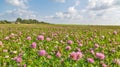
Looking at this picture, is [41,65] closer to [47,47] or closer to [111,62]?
[111,62]

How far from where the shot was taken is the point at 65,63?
18.9ft

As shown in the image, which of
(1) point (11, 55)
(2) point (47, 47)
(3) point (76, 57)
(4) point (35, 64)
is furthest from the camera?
(2) point (47, 47)

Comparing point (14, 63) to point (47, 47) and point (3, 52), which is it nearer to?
point (3, 52)

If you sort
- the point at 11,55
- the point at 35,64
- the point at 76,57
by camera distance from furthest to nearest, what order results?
the point at 11,55
the point at 35,64
the point at 76,57

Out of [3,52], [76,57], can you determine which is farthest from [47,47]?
[76,57]

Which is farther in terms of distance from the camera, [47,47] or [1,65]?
[47,47]

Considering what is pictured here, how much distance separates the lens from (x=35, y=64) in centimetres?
599

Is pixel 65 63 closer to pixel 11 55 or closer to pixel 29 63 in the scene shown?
pixel 29 63

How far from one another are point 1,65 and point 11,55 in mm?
946

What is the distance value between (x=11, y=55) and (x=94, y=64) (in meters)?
2.15

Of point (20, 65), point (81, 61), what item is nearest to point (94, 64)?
point (81, 61)

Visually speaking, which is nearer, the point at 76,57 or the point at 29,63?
the point at 76,57

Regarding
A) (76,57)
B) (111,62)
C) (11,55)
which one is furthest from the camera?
(11,55)

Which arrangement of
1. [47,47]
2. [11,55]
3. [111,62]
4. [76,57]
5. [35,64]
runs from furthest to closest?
[47,47], [11,55], [111,62], [35,64], [76,57]
